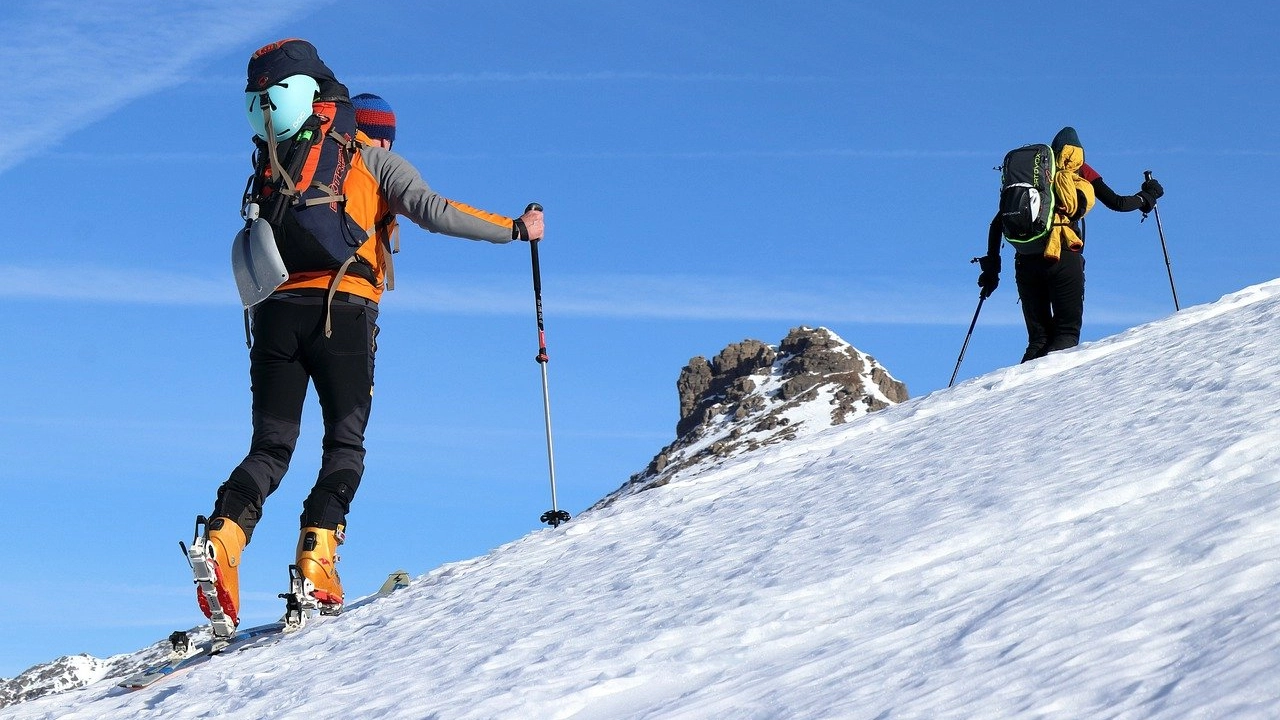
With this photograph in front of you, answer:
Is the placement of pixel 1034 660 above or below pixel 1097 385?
below

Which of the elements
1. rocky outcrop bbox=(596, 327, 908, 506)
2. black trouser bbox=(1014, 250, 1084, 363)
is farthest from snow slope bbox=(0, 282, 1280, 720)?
rocky outcrop bbox=(596, 327, 908, 506)

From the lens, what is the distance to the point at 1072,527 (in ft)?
15.8

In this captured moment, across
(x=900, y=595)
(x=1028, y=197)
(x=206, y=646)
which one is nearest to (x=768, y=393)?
(x=1028, y=197)

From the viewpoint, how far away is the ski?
24.0ft

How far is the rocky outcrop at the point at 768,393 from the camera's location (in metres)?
129

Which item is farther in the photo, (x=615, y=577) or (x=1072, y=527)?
(x=615, y=577)

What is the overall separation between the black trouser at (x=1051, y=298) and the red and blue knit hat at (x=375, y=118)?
588 centimetres

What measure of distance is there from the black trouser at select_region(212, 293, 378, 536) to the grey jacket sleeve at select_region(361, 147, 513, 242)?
1.94ft

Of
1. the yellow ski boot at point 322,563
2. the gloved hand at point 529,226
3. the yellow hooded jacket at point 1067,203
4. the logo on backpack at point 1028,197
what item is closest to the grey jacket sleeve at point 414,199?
the gloved hand at point 529,226

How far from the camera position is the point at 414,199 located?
7594 millimetres

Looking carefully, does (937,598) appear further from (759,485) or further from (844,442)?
(844,442)

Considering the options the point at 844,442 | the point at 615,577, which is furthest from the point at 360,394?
the point at 844,442

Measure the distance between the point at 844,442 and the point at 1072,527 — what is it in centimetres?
437

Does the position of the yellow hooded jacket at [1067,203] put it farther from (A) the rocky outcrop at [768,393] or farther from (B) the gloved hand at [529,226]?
(A) the rocky outcrop at [768,393]
